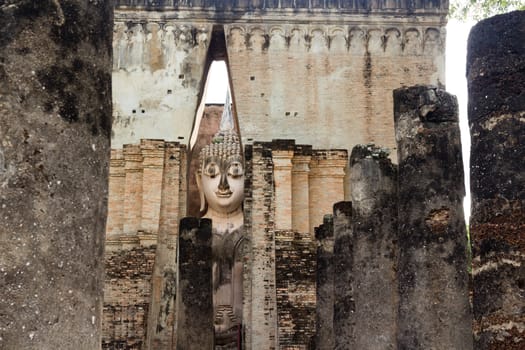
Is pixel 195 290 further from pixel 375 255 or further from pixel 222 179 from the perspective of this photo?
pixel 222 179

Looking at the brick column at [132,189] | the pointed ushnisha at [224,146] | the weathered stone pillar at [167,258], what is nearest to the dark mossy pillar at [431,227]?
the weathered stone pillar at [167,258]

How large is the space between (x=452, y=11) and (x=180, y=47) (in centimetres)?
558

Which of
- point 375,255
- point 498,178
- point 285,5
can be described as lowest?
point 375,255

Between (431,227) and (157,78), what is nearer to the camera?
(431,227)

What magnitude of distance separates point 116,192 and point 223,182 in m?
2.08

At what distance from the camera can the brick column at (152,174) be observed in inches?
673

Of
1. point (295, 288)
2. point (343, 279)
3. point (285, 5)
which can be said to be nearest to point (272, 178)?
point (295, 288)

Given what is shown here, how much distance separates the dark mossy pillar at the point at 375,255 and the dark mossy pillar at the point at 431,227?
132 cm

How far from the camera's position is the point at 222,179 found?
713 inches

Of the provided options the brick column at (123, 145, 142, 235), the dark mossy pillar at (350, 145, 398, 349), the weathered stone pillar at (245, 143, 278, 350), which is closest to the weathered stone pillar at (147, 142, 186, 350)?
the brick column at (123, 145, 142, 235)

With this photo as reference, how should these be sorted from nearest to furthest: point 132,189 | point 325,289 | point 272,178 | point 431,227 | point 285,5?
point 431,227
point 325,289
point 272,178
point 132,189
point 285,5

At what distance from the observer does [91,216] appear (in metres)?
3.66

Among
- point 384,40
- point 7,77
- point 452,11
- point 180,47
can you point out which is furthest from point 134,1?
point 7,77

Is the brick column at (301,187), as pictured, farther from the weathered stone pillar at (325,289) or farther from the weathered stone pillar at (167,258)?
the weathered stone pillar at (325,289)
